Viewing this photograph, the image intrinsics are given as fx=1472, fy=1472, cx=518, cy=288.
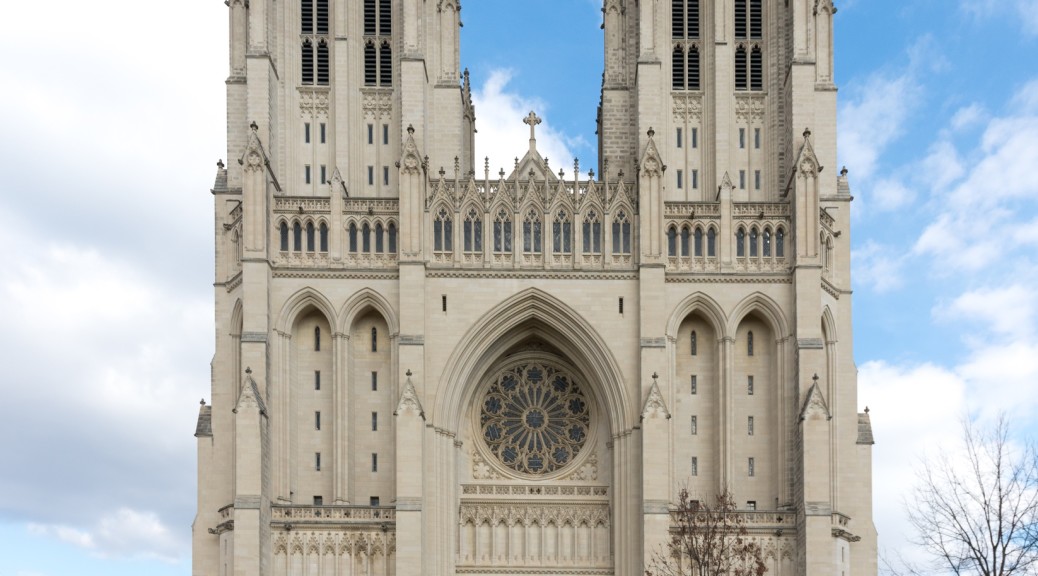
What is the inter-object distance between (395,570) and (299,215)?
13328 mm

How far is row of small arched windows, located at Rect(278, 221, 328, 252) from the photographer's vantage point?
177 ft

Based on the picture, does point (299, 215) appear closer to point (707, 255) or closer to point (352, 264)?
point (352, 264)

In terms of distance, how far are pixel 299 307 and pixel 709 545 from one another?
19.8 m

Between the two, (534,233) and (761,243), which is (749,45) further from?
(534,233)

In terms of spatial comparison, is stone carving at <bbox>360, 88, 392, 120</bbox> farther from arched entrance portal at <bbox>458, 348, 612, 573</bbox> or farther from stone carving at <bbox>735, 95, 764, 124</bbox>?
stone carving at <bbox>735, 95, 764, 124</bbox>

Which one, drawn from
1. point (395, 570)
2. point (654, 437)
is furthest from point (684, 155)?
point (395, 570)

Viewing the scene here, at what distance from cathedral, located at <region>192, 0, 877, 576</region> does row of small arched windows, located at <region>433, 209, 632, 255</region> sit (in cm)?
8

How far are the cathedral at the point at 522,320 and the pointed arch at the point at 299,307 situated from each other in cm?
8

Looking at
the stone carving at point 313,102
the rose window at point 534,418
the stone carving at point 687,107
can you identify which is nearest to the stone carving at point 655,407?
the rose window at point 534,418

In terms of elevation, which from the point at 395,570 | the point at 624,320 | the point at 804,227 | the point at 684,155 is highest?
the point at 684,155

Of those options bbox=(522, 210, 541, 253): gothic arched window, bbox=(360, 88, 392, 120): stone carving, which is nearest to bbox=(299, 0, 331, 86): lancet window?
bbox=(360, 88, 392, 120): stone carving

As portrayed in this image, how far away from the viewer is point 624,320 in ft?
176

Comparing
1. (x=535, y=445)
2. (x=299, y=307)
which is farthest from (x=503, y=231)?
(x=535, y=445)

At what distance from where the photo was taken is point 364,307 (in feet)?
177
